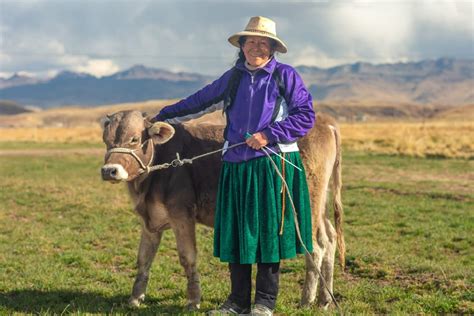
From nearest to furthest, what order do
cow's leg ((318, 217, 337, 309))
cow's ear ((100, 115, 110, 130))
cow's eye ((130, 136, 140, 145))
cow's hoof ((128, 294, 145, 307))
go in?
cow's eye ((130, 136, 140, 145)) < cow's ear ((100, 115, 110, 130)) < cow's leg ((318, 217, 337, 309)) < cow's hoof ((128, 294, 145, 307))

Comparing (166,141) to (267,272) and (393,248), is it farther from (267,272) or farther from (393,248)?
(393,248)

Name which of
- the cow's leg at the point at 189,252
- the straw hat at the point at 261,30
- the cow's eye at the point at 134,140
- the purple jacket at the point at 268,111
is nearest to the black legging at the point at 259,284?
the cow's leg at the point at 189,252

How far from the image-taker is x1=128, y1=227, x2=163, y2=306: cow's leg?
21.9 feet

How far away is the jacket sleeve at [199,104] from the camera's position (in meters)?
5.62

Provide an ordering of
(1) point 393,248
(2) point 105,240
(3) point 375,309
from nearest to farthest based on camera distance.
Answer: (3) point 375,309, (1) point 393,248, (2) point 105,240

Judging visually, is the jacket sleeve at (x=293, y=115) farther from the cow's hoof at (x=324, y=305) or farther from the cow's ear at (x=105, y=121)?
the cow's hoof at (x=324, y=305)

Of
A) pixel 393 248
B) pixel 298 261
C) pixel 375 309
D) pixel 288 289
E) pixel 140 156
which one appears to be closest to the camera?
pixel 140 156

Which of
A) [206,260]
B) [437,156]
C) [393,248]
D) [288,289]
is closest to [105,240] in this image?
[206,260]

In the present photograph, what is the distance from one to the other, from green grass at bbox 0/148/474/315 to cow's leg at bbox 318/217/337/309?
0.28 metres

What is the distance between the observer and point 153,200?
619 centimetres

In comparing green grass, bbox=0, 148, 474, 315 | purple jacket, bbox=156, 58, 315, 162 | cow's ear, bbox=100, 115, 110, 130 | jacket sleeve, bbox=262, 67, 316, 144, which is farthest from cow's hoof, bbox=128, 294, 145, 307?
jacket sleeve, bbox=262, 67, 316, 144

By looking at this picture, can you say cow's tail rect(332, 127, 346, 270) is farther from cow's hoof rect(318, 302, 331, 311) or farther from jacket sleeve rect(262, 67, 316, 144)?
jacket sleeve rect(262, 67, 316, 144)

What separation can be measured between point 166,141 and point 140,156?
1.53ft

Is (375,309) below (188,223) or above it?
below
